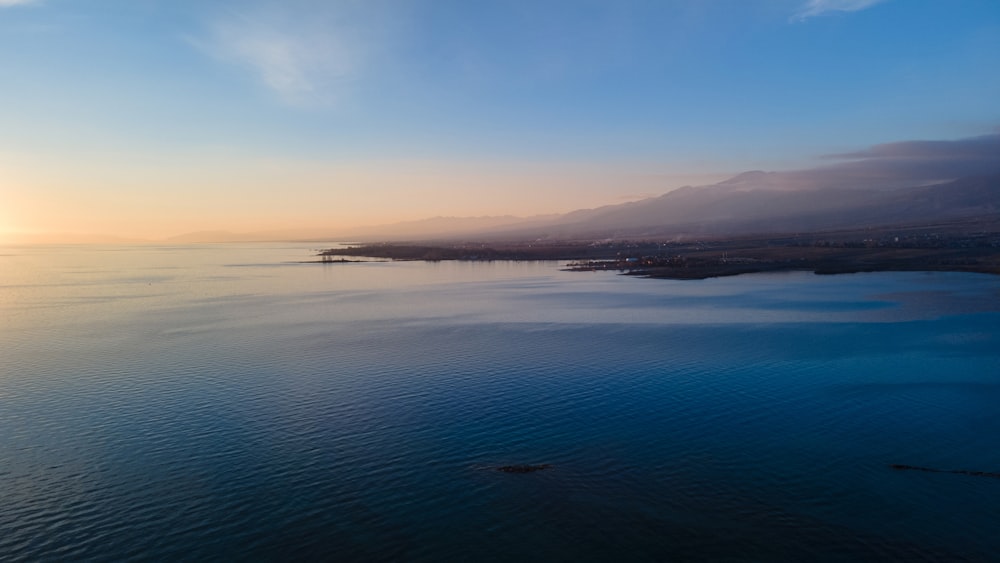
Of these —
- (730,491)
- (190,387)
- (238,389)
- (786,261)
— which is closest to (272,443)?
(238,389)

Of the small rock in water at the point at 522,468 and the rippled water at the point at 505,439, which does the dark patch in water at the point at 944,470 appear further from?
the small rock in water at the point at 522,468

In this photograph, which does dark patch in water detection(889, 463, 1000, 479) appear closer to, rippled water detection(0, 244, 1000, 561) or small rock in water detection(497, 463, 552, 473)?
rippled water detection(0, 244, 1000, 561)

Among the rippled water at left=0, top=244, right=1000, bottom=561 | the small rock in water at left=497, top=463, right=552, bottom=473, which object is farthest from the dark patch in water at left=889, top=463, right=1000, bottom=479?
the small rock in water at left=497, top=463, right=552, bottom=473

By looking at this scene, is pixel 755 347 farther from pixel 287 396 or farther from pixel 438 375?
pixel 287 396

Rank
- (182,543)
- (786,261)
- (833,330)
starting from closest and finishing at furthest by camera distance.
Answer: (182,543), (833,330), (786,261)

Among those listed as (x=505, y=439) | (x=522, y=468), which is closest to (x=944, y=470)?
(x=522, y=468)

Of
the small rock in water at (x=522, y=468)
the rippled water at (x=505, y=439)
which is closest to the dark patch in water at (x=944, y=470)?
the rippled water at (x=505, y=439)
